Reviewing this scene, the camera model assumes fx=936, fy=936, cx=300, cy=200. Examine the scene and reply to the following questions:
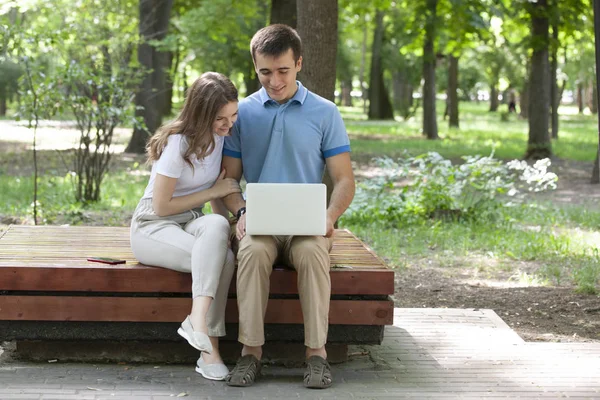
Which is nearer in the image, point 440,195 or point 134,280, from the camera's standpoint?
point 134,280

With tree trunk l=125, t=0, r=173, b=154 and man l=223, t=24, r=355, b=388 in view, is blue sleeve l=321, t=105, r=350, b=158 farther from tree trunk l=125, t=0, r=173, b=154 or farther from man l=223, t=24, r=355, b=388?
tree trunk l=125, t=0, r=173, b=154

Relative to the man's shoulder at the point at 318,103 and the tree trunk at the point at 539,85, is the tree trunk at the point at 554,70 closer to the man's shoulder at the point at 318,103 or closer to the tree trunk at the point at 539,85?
the tree trunk at the point at 539,85

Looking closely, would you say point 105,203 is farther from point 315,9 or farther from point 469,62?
point 469,62

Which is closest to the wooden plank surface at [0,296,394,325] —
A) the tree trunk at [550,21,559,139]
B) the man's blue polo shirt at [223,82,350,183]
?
the man's blue polo shirt at [223,82,350,183]

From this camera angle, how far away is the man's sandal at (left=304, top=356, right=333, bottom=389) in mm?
4348

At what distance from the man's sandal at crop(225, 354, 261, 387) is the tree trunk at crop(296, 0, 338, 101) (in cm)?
345

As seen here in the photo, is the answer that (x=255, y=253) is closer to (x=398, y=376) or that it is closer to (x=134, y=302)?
(x=134, y=302)

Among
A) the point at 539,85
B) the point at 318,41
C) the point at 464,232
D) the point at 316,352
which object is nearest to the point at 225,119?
the point at 316,352

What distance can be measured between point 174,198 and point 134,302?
57cm

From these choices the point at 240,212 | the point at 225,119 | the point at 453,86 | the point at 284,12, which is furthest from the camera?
the point at 453,86

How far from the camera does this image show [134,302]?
181 inches

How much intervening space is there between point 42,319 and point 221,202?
1089 mm

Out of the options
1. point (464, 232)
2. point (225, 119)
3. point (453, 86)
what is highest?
point (453, 86)

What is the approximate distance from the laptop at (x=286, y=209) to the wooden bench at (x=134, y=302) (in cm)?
31
